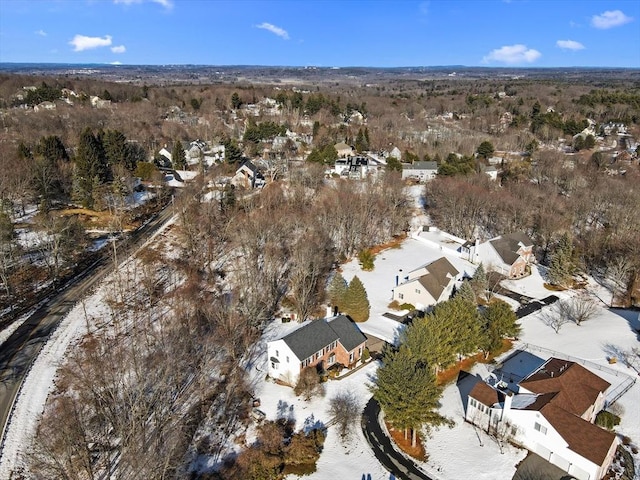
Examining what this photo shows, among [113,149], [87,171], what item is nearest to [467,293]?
[87,171]

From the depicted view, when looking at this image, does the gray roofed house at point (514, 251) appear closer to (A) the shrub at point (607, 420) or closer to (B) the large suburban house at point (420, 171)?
(A) the shrub at point (607, 420)

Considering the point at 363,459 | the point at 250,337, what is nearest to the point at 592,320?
the point at 363,459

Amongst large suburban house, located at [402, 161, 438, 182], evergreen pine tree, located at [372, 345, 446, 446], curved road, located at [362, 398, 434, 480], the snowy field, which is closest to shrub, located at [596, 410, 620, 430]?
the snowy field

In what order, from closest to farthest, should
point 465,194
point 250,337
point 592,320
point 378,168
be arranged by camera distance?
1. point 250,337
2. point 592,320
3. point 465,194
4. point 378,168

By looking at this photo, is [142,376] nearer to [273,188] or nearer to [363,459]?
[363,459]

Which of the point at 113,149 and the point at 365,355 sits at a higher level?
the point at 113,149

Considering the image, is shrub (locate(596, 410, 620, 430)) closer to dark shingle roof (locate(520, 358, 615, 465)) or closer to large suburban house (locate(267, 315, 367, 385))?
dark shingle roof (locate(520, 358, 615, 465))

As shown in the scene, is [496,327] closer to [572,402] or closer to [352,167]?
[572,402]
